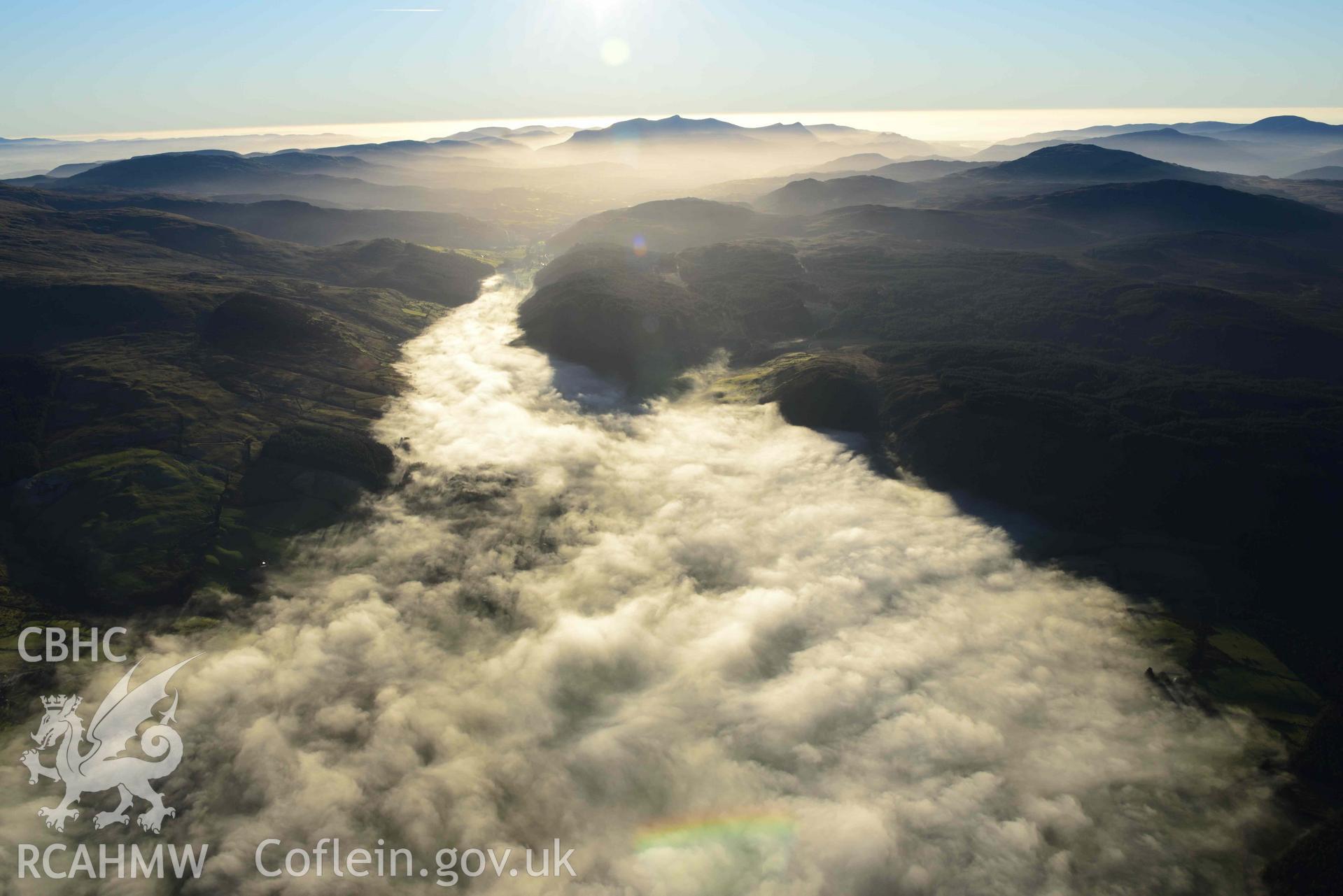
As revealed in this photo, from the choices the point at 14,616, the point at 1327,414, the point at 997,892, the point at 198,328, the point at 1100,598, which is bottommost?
the point at 997,892

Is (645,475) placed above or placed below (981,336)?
below

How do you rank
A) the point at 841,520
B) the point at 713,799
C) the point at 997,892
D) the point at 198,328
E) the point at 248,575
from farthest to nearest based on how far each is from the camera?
1. the point at 198,328
2. the point at 841,520
3. the point at 248,575
4. the point at 713,799
5. the point at 997,892

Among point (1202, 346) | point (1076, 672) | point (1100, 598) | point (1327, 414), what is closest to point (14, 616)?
point (1076, 672)

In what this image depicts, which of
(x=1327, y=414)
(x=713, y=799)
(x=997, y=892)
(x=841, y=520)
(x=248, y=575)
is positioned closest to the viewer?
(x=997, y=892)

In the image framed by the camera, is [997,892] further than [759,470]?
No

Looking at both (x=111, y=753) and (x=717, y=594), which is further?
(x=717, y=594)

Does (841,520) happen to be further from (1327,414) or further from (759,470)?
(1327,414)
